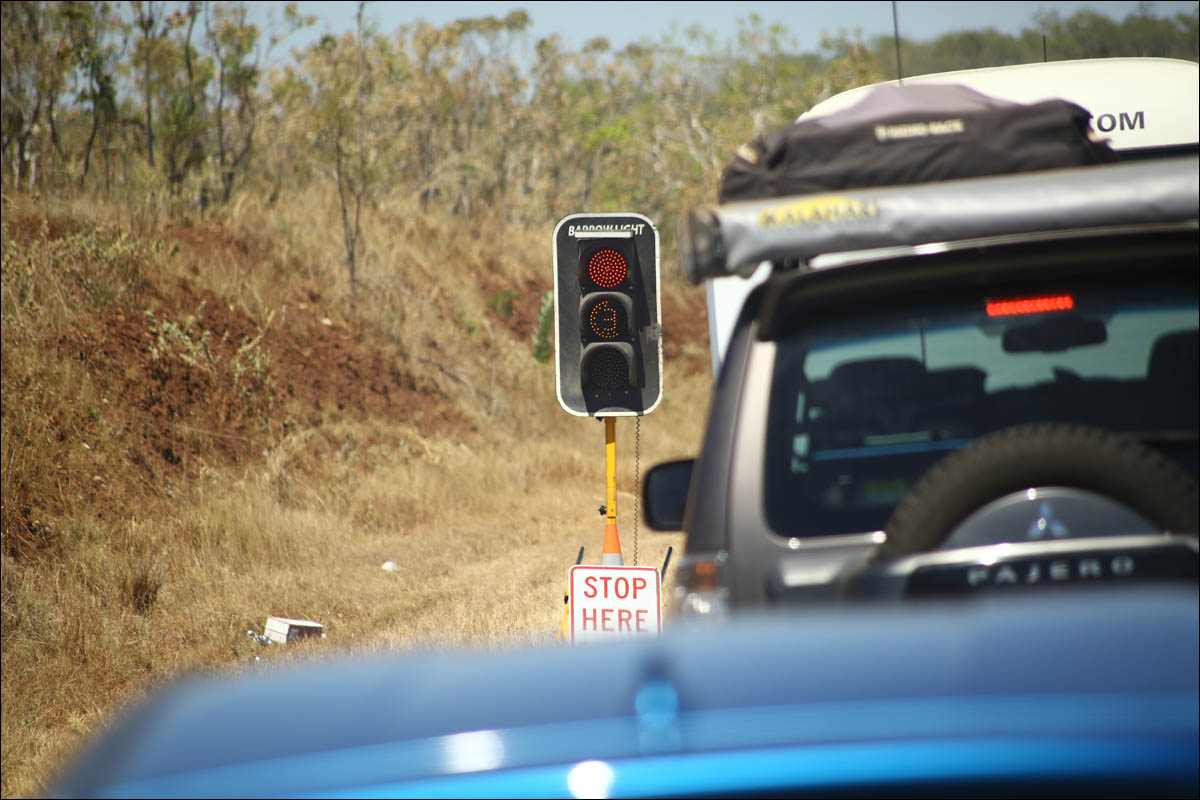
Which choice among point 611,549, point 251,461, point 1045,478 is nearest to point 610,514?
point 611,549

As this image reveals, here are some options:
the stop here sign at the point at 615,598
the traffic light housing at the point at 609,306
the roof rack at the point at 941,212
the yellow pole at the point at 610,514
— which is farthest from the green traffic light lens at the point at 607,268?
the roof rack at the point at 941,212

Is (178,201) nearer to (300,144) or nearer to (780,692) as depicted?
(300,144)

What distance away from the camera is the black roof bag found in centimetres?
333

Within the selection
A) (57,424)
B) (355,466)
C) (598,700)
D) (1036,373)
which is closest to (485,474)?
(355,466)

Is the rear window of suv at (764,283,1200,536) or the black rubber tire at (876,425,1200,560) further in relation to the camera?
the rear window of suv at (764,283,1200,536)

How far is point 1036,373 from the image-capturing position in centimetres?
320

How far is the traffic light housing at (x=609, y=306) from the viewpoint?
7.73 m

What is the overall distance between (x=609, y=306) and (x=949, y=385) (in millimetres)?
4680

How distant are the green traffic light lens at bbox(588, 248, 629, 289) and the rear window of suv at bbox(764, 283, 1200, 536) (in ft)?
15.1

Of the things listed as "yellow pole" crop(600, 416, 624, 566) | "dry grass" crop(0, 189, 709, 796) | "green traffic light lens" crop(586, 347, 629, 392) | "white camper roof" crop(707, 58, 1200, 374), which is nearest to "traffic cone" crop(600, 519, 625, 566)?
"yellow pole" crop(600, 416, 624, 566)

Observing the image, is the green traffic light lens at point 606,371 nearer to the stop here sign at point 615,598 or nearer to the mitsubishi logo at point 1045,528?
the stop here sign at point 615,598

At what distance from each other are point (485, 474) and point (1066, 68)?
10.4m

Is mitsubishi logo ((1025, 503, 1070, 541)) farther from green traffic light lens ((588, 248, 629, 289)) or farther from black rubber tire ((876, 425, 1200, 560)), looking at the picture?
green traffic light lens ((588, 248, 629, 289))

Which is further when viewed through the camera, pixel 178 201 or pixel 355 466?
pixel 178 201
